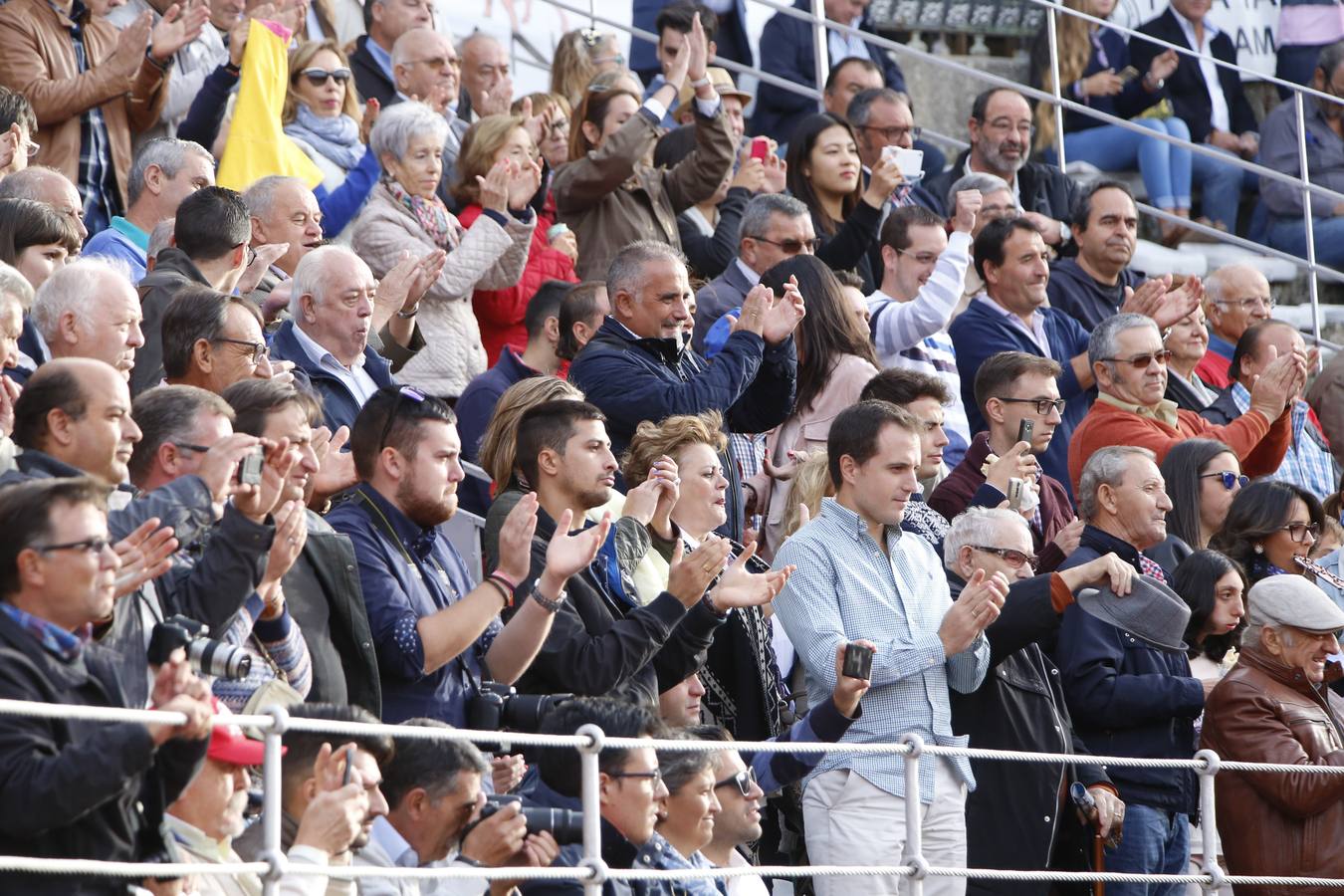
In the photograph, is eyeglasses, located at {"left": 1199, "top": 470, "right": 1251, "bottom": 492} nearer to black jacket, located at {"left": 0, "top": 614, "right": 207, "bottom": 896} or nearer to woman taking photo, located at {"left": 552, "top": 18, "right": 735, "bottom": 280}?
woman taking photo, located at {"left": 552, "top": 18, "right": 735, "bottom": 280}

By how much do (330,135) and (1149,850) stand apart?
4525 millimetres

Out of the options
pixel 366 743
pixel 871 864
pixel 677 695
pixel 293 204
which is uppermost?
pixel 293 204

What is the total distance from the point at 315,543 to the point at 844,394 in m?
3.23

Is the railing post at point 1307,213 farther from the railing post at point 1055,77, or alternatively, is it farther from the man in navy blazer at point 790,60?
the man in navy blazer at point 790,60

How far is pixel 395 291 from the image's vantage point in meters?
7.76

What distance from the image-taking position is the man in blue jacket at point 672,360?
23.6ft

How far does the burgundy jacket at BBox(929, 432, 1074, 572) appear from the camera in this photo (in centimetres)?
752

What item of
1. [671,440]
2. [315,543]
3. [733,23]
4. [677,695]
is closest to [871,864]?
[677,695]

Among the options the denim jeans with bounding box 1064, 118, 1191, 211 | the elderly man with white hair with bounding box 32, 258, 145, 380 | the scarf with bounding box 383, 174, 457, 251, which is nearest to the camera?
the elderly man with white hair with bounding box 32, 258, 145, 380

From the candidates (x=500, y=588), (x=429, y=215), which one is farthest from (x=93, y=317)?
(x=429, y=215)

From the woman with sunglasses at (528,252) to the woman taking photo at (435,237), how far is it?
126mm

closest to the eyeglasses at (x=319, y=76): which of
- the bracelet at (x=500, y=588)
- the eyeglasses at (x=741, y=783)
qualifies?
Result: the bracelet at (x=500, y=588)

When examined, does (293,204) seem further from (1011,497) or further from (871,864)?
(871,864)

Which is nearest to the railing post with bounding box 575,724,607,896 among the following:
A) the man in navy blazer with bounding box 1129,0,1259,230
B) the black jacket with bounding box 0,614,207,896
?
the black jacket with bounding box 0,614,207,896
